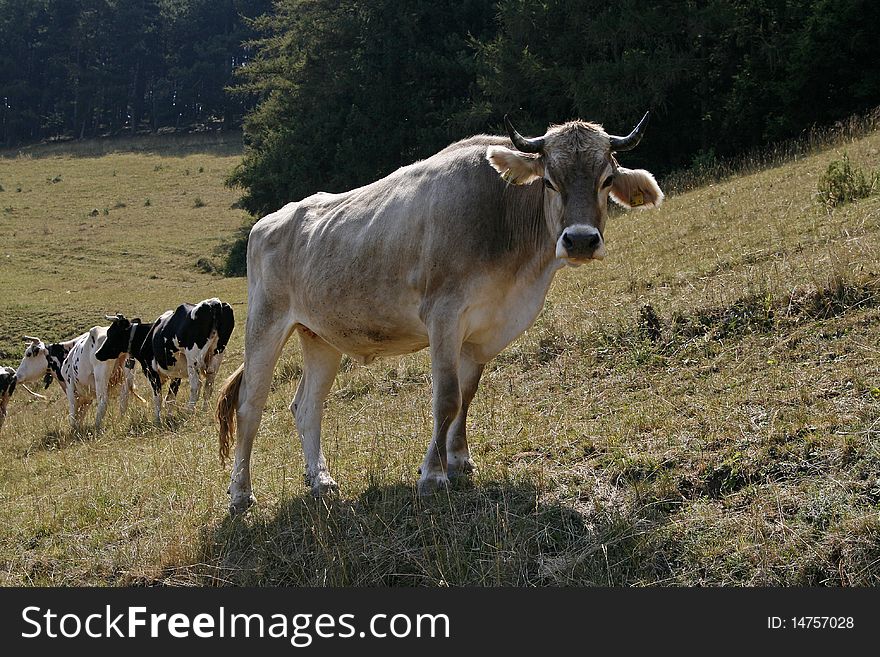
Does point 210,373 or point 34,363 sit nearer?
point 210,373

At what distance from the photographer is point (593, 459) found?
Result: 684 centimetres

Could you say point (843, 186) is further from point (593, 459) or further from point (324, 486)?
point (324, 486)

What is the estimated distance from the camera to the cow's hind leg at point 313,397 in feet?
25.8

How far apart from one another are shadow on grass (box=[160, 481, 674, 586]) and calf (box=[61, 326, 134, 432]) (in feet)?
29.5

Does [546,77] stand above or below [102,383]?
above

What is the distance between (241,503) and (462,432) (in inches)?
76.3

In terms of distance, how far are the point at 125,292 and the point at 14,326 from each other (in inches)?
172

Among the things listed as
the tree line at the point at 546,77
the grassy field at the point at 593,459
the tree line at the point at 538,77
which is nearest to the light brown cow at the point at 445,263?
the grassy field at the point at 593,459

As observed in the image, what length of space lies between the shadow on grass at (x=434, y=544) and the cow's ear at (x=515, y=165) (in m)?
2.10

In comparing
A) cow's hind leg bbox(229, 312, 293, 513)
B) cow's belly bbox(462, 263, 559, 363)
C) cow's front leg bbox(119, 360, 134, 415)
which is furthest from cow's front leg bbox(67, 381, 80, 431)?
cow's belly bbox(462, 263, 559, 363)

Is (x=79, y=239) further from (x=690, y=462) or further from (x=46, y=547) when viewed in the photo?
(x=690, y=462)

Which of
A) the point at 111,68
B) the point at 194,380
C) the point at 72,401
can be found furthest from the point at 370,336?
the point at 111,68

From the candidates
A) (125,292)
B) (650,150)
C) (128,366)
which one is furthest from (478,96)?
(128,366)

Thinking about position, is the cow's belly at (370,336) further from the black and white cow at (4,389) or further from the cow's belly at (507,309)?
the black and white cow at (4,389)
